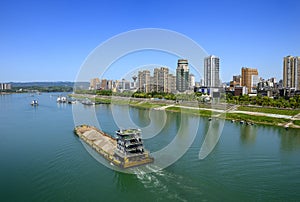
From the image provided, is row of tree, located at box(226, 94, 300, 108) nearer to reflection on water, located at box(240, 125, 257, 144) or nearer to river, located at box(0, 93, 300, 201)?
reflection on water, located at box(240, 125, 257, 144)

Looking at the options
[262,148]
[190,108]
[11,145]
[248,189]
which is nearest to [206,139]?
[262,148]

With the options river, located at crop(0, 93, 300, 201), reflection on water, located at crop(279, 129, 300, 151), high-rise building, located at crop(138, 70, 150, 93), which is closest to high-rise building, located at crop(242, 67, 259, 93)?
high-rise building, located at crop(138, 70, 150, 93)

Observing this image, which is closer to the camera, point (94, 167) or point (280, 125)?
point (94, 167)

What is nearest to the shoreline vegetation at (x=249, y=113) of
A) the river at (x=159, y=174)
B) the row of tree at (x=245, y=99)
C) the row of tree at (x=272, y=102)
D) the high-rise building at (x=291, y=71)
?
the row of tree at (x=272, y=102)

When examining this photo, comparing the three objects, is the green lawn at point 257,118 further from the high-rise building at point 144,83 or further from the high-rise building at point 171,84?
the high-rise building at point 144,83

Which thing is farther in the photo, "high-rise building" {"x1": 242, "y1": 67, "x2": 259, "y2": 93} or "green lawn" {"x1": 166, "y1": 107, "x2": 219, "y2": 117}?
"high-rise building" {"x1": 242, "y1": 67, "x2": 259, "y2": 93}

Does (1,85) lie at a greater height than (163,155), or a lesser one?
greater

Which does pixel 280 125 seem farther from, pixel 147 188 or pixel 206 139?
pixel 147 188
